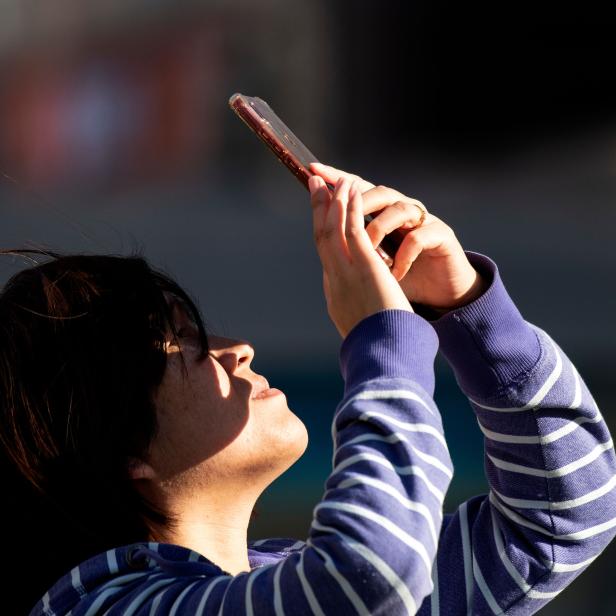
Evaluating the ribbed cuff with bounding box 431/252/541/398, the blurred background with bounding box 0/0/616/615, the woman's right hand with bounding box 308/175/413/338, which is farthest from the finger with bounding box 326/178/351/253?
the blurred background with bounding box 0/0/616/615

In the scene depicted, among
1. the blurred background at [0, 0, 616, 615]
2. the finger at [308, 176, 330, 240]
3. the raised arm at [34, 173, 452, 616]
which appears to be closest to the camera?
the raised arm at [34, 173, 452, 616]

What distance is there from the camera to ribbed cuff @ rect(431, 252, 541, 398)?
0.67 m

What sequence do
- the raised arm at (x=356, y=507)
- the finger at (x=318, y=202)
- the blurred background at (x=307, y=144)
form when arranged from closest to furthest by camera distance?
the raised arm at (x=356, y=507)
the finger at (x=318, y=202)
the blurred background at (x=307, y=144)

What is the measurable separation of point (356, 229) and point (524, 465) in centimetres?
22

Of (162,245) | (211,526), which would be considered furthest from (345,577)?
(162,245)

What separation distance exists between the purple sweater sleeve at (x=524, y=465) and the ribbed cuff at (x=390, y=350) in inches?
4.8

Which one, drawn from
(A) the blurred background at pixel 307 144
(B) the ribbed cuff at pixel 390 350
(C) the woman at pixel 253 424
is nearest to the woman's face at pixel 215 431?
(C) the woman at pixel 253 424

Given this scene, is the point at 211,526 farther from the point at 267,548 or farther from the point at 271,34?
the point at 271,34

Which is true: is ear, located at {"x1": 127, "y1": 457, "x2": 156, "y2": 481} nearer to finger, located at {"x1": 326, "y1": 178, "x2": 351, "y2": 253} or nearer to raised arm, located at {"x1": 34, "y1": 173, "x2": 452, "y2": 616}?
raised arm, located at {"x1": 34, "y1": 173, "x2": 452, "y2": 616}

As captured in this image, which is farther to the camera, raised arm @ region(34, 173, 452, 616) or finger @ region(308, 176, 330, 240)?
finger @ region(308, 176, 330, 240)

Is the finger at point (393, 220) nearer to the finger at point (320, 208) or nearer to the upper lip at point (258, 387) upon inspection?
the finger at point (320, 208)

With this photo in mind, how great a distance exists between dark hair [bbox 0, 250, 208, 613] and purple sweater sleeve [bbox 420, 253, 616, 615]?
7.4 inches

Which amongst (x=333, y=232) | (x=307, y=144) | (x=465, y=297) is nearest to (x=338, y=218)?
(x=333, y=232)

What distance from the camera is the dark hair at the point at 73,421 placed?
636mm
